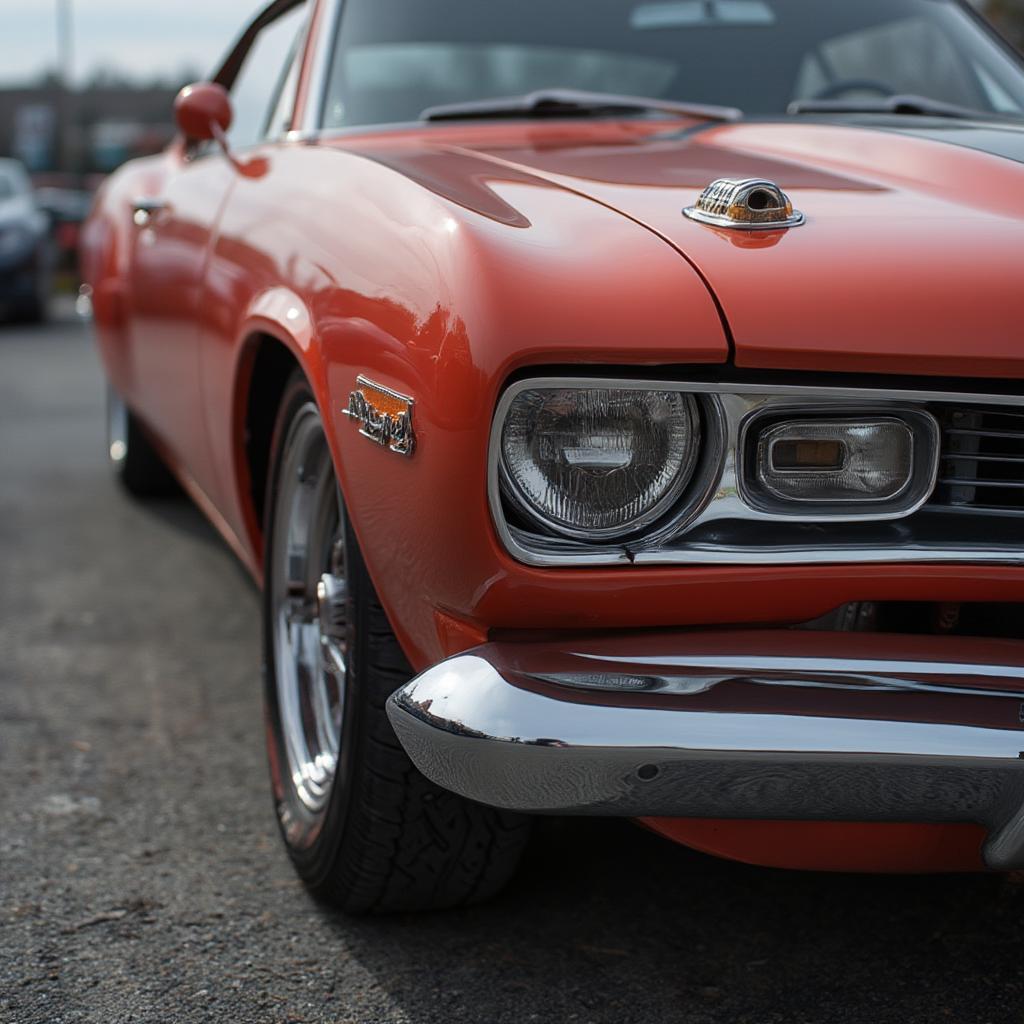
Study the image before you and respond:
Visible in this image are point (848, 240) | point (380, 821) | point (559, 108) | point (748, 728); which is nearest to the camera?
point (748, 728)

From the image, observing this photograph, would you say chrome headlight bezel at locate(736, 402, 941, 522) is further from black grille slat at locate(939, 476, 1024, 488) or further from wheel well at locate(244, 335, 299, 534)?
wheel well at locate(244, 335, 299, 534)

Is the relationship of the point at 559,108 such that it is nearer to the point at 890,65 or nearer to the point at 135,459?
the point at 890,65

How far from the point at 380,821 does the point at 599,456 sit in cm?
66

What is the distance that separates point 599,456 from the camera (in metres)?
1.69

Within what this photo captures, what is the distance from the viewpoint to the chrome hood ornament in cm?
181

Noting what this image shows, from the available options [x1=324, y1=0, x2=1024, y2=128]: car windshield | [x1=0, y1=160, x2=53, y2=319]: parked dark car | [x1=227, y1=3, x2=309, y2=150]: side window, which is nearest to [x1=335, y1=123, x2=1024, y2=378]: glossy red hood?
[x1=324, y1=0, x2=1024, y2=128]: car windshield

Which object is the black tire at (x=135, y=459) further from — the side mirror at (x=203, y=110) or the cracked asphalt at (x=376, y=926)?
the cracked asphalt at (x=376, y=926)

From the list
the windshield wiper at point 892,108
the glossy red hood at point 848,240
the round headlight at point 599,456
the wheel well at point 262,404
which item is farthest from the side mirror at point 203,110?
the round headlight at point 599,456

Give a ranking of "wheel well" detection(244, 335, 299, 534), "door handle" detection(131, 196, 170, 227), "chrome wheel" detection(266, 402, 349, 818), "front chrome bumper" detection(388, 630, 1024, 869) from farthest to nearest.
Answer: "door handle" detection(131, 196, 170, 227) < "wheel well" detection(244, 335, 299, 534) < "chrome wheel" detection(266, 402, 349, 818) < "front chrome bumper" detection(388, 630, 1024, 869)

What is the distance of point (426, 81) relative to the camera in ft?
9.92

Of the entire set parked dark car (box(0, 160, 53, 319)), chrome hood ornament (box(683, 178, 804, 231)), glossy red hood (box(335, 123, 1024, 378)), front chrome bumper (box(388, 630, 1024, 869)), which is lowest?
parked dark car (box(0, 160, 53, 319))

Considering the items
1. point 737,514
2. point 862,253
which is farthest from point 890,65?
point 737,514

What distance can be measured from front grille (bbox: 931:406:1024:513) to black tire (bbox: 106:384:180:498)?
11.8 feet

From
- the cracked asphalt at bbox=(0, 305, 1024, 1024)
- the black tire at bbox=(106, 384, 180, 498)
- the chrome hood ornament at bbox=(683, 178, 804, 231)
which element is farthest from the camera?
the black tire at bbox=(106, 384, 180, 498)
